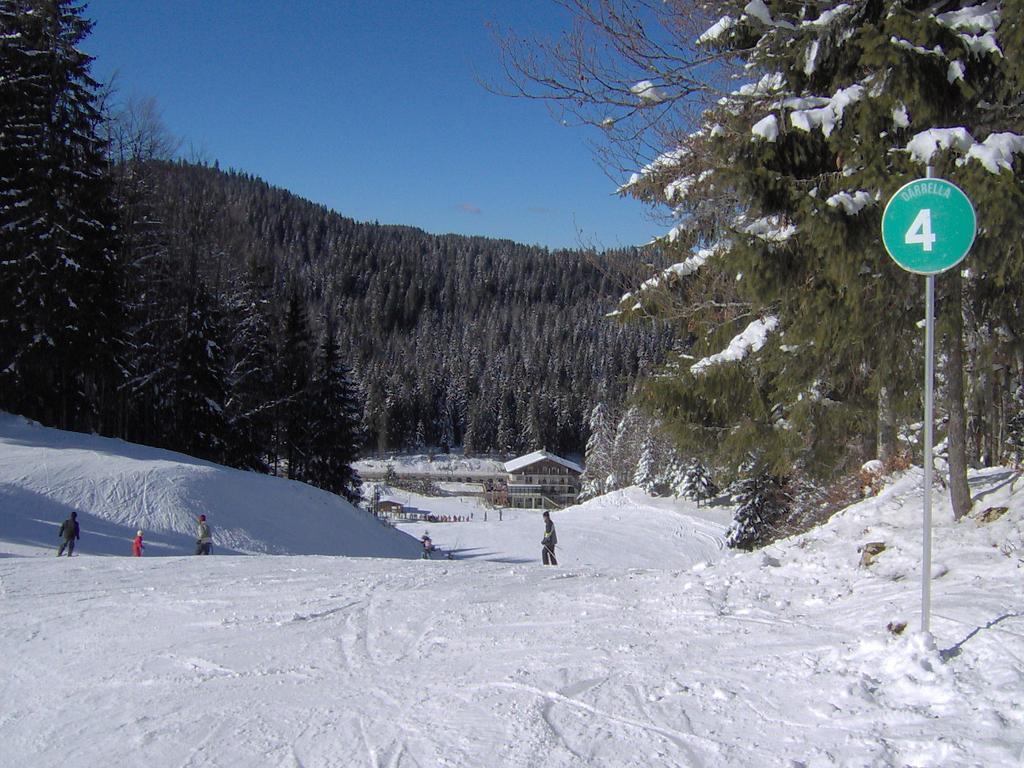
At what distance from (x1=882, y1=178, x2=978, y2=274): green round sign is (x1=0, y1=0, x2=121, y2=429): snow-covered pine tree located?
95.7 ft

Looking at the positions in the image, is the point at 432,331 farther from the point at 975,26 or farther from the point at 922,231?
the point at 922,231

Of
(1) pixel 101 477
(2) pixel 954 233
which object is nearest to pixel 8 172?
(1) pixel 101 477

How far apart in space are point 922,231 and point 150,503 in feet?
73.6

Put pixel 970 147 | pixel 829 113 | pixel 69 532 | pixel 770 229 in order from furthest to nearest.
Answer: pixel 69 532
pixel 770 229
pixel 829 113
pixel 970 147

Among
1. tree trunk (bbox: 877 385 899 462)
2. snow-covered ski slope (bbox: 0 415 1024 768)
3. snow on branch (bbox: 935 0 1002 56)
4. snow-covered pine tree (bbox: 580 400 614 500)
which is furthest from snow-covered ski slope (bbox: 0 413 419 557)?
snow-covered pine tree (bbox: 580 400 614 500)

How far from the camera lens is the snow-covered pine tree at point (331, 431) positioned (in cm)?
3797

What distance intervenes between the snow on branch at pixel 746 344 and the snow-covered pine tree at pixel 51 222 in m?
26.6

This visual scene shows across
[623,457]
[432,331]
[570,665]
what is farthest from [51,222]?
[432,331]

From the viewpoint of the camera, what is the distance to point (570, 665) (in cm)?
489

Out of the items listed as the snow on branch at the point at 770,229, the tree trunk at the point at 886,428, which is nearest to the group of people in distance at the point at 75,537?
the tree trunk at the point at 886,428

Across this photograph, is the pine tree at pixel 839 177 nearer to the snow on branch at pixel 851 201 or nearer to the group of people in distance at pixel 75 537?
the snow on branch at pixel 851 201

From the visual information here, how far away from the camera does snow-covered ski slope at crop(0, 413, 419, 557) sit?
19.7m

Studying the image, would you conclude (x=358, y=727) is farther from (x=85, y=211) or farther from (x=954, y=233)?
(x=85, y=211)

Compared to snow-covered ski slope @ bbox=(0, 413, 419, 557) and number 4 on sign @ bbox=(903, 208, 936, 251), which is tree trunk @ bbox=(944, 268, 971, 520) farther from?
snow-covered ski slope @ bbox=(0, 413, 419, 557)
